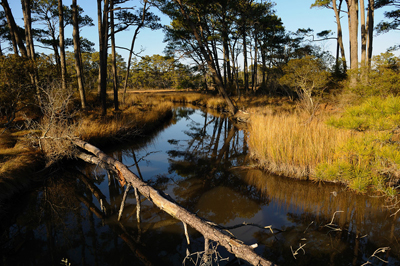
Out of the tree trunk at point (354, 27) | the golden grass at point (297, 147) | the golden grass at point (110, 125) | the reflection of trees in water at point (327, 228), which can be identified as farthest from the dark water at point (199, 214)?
the tree trunk at point (354, 27)

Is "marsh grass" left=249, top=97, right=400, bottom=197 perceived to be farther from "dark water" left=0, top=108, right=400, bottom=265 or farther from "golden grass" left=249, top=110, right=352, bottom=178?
"dark water" left=0, top=108, right=400, bottom=265

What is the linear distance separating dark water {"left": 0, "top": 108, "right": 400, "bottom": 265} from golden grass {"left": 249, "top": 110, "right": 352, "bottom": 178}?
0.42 metres

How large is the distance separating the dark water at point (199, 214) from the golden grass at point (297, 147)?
422 millimetres

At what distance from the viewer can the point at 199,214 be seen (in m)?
4.32

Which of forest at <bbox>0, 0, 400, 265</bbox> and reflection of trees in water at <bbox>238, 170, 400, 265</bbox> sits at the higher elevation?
forest at <bbox>0, 0, 400, 265</bbox>

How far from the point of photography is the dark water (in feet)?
10.7

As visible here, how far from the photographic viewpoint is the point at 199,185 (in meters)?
5.63

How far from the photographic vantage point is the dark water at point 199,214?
10.7ft

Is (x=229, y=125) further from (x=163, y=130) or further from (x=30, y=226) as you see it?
(x=30, y=226)

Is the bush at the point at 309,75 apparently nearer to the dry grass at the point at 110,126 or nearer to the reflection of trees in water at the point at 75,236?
the dry grass at the point at 110,126

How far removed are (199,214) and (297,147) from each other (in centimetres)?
299

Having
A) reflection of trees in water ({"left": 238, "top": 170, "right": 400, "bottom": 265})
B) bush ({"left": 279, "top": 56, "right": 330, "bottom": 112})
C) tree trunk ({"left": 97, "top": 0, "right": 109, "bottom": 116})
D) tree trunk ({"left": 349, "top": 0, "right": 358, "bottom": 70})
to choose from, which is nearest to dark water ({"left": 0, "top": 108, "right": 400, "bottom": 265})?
reflection of trees in water ({"left": 238, "top": 170, "right": 400, "bottom": 265})

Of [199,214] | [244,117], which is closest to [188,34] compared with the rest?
[244,117]

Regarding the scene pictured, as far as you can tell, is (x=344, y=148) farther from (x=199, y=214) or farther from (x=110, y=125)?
(x=110, y=125)
